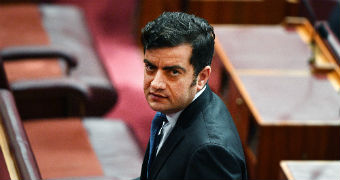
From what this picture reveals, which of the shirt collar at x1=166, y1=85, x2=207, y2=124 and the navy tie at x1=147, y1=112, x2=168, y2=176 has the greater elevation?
the shirt collar at x1=166, y1=85, x2=207, y2=124

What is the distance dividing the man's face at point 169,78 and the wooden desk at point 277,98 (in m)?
0.67

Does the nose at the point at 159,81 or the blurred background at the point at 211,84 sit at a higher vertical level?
the nose at the point at 159,81

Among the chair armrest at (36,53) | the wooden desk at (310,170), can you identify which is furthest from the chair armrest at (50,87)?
the wooden desk at (310,170)

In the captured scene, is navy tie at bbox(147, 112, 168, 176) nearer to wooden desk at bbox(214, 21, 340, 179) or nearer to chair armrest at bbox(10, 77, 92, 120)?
wooden desk at bbox(214, 21, 340, 179)

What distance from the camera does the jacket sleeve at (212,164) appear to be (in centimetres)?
79

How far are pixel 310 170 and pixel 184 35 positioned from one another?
51 centimetres

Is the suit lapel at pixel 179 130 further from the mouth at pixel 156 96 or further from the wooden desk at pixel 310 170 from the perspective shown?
the wooden desk at pixel 310 170

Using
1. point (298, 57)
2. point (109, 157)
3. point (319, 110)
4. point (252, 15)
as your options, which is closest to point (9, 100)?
point (109, 157)

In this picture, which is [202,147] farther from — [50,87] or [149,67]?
[50,87]

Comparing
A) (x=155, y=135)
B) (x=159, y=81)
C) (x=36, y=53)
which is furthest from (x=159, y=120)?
(x=36, y=53)

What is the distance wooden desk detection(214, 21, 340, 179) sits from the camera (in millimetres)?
1488

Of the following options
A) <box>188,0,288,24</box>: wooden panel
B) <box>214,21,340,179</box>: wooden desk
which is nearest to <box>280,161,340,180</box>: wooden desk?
<box>214,21,340,179</box>: wooden desk

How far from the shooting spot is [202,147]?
31.7 inches

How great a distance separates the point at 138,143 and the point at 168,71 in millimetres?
720
